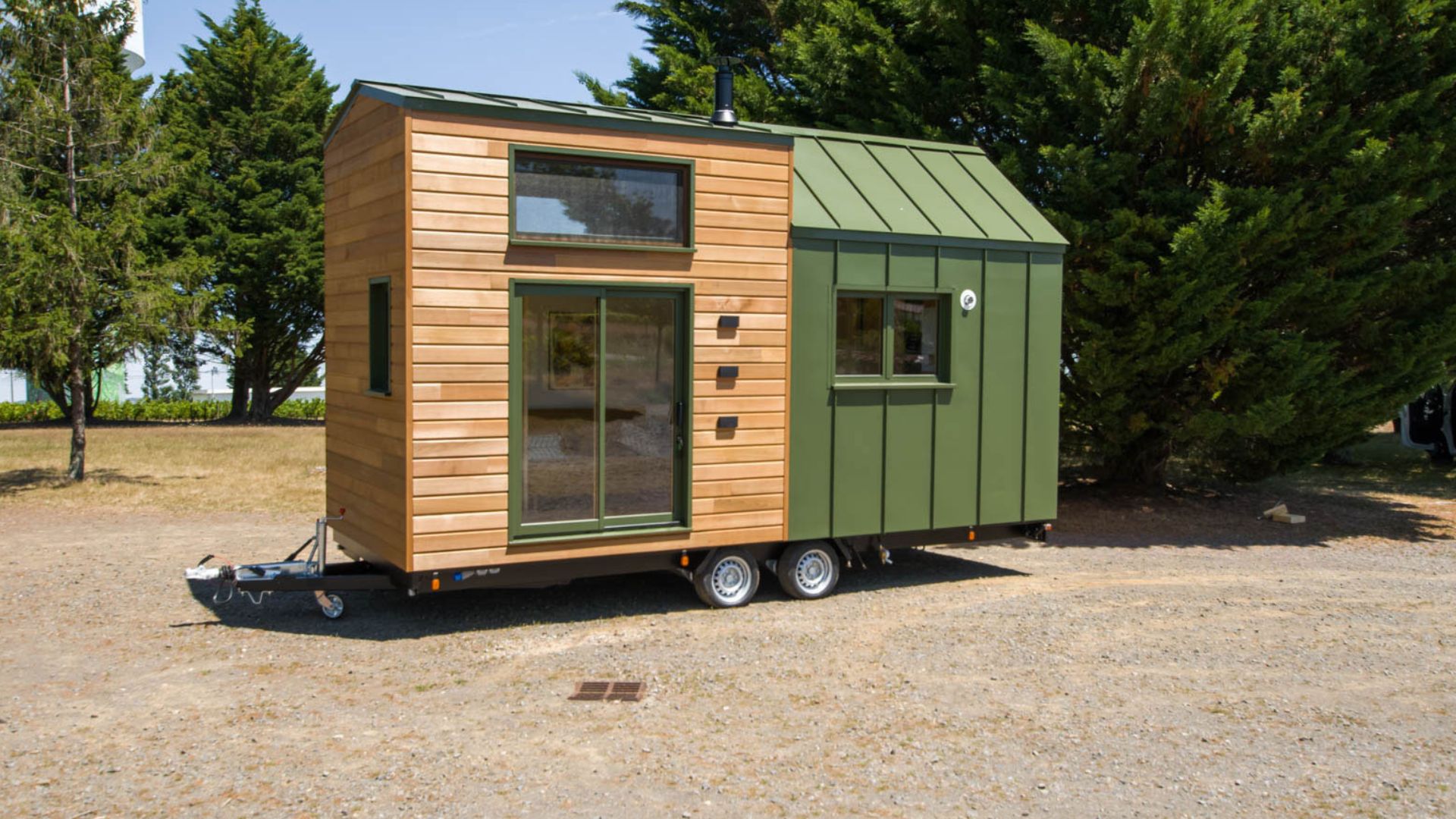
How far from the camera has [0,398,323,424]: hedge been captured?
91.6 feet

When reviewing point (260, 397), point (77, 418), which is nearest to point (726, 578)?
point (77, 418)

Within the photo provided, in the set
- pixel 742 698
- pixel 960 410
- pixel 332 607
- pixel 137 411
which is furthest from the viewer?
pixel 137 411

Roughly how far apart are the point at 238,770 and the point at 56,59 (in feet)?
43.6

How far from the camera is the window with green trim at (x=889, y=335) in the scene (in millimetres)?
8914

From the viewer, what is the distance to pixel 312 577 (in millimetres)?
7727

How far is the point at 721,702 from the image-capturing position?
6426mm

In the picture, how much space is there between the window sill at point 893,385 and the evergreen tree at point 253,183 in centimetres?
1918

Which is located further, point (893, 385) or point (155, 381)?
point (155, 381)

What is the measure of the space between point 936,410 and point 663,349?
2.37 meters

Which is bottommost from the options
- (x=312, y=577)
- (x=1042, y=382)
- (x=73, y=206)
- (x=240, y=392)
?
(x=312, y=577)

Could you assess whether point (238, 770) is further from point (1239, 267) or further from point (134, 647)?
point (1239, 267)

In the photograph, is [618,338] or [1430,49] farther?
[1430,49]

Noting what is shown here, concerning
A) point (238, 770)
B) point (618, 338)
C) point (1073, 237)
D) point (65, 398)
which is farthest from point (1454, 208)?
point (65, 398)

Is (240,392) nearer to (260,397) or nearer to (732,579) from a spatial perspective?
(260,397)
